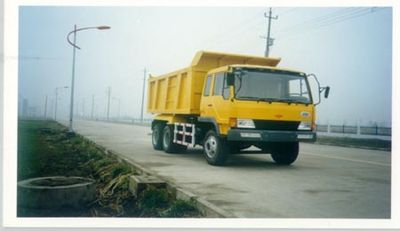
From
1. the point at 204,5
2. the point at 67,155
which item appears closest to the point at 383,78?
the point at 204,5

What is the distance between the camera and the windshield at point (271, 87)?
7109 mm

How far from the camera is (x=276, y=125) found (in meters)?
7.11

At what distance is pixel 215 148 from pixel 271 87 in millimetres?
1550

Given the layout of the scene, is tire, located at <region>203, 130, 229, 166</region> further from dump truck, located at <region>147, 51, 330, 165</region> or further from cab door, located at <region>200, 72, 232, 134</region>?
cab door, located at <region>200, 72, 232, 134</region>

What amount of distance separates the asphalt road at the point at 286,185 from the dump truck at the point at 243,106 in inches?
17.6

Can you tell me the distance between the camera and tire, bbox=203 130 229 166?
24.5 feet

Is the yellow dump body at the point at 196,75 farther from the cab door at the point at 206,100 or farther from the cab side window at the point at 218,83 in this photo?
the cab side window at the point at 218,83

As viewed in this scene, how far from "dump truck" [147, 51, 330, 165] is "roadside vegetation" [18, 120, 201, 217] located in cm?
175

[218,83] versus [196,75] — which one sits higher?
[196,75]

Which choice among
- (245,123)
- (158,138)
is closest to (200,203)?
(245,123)

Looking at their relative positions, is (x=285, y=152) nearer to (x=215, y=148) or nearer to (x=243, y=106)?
(x=215, y=148)

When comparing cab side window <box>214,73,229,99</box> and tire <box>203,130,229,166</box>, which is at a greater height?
cab side window <box>214,73,229,99</box>

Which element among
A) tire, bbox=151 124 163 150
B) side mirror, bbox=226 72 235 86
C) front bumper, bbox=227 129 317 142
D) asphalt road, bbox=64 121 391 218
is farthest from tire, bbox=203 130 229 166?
tire, bbox=151 124 163 150
